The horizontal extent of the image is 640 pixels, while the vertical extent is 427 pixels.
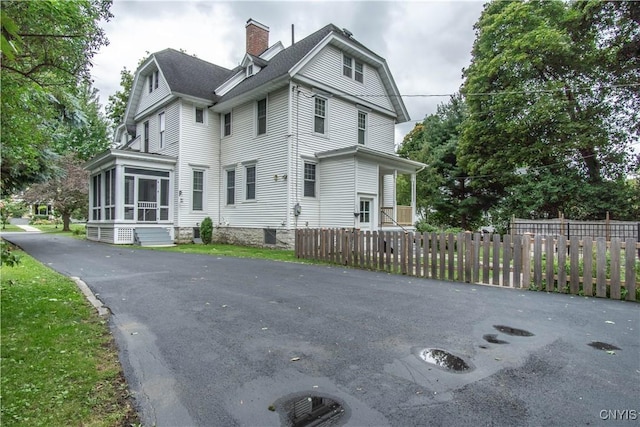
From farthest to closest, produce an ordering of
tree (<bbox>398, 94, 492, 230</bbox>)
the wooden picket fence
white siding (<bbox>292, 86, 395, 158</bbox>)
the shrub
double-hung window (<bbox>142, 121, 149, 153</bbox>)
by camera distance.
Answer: tree (<bbox>398, 94, 492, 230</bbox>) < double-hung window (<bbox>142, 121, 149, 153</bbox>) < the shrub < white siding (<bbox>292, 86, 395, 158</bbox>) < the wooden picket fence

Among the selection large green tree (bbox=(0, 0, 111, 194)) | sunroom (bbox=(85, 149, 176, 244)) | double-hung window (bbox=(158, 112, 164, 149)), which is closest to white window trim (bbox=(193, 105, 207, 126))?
sunroom (bbox=(85, 149, 176, 244))

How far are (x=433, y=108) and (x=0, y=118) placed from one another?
32.5m

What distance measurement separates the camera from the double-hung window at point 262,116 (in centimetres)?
1645

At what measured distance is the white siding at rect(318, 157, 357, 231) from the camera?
1496cm

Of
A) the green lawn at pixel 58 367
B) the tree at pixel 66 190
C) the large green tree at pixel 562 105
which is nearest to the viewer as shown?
the green lawn at pixel 58 367

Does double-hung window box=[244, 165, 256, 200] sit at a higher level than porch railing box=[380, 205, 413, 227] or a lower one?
higher

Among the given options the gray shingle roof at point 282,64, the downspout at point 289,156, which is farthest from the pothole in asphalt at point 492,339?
the gray shingle roof at point 282,64

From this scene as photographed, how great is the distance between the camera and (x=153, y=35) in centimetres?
948

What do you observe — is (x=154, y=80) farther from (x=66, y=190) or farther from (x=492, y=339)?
(x=492, y=339)

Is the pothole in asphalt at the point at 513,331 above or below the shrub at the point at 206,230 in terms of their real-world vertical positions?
below

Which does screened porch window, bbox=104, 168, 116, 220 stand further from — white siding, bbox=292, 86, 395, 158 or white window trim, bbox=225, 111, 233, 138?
white siding, bbox=292, 86, 395, 158

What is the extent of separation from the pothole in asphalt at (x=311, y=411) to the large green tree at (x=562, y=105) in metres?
21.1

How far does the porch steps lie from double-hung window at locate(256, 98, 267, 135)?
270 inches

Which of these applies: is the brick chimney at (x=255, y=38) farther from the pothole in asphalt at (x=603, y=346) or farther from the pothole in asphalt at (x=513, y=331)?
the pothole in asphalt at (x=603, y=346)
